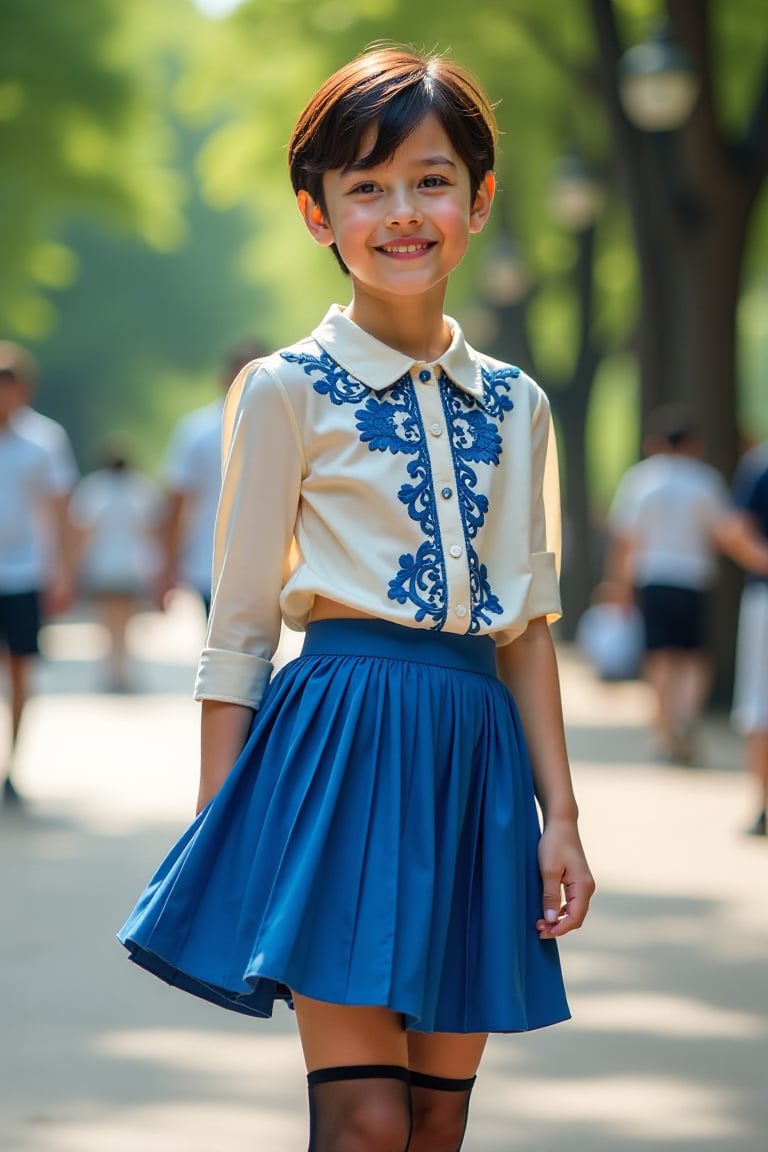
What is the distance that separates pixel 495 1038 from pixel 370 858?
295cm

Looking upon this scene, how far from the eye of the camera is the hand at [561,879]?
3.20 metres

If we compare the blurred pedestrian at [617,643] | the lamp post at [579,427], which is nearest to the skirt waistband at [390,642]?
the blurred pedestrian at [617,643]

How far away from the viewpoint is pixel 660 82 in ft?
44.4

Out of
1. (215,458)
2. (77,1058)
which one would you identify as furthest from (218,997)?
(215,458)

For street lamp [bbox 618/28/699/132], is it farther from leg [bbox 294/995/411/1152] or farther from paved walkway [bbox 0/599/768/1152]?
leg [bbox 294/995/411/1152]

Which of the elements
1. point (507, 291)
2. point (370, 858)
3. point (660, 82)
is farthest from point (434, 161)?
point (507, 291)

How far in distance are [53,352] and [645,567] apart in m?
36.4

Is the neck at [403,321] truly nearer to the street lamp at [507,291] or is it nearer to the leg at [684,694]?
the leg at [684,694]

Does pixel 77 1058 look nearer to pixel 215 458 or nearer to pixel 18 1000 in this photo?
pixel 18 1000

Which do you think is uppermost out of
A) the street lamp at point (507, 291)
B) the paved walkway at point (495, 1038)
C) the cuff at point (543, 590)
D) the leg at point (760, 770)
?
the street lamp at point (507, 291)

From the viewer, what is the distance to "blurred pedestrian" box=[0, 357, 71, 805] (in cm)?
1042

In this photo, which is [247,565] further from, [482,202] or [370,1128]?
[370,1128]

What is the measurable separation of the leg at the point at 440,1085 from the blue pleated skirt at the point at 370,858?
9 cm

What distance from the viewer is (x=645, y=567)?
13.1 m
